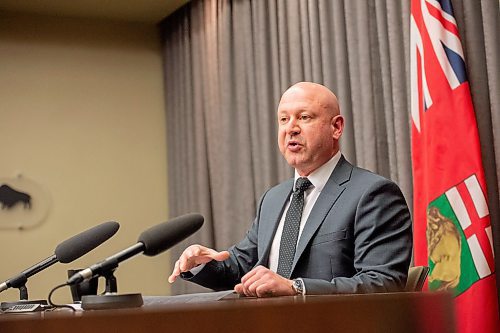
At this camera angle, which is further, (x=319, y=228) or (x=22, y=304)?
(x=319, y=228)

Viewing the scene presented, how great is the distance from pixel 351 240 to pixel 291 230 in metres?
0.28

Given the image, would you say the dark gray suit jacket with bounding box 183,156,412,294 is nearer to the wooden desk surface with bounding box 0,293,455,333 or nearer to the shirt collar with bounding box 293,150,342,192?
the shirt collar with bounding box 293,150,342,192

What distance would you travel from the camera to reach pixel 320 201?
3.25 m

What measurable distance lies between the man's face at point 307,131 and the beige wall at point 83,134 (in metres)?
3.87

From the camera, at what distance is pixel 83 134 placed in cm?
723

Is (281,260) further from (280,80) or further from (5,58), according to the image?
(5,58)

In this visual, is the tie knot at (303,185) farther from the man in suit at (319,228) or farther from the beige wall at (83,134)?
the beige wall at (83,134)

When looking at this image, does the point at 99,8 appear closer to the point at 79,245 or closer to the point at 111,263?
the point at 79,245

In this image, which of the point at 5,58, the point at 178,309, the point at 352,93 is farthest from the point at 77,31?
the point at 178,309

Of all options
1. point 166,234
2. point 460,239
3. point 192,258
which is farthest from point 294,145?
point 166,234

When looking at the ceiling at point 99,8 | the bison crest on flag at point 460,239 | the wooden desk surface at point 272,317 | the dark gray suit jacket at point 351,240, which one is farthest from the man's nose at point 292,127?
the ceiling at point 99,8

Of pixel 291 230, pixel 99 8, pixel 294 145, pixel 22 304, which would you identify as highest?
pixel 99 8

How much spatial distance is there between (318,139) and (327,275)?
62 cm

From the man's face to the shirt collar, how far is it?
0.02 m
